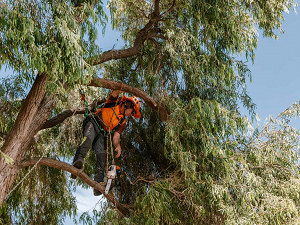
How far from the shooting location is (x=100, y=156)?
528 cm

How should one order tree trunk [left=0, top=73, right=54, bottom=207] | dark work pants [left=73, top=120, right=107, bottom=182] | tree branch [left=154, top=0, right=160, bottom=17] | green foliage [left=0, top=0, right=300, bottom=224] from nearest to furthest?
green foliage [left=0, top=0, right=300, bottom=224], tree trunk [left=0, top=73, right=54, bottom=207], dark work pants [left=73, top=120, right=107, bottom=182], tree branch [left=154, top=0, right=160, bottom=17]

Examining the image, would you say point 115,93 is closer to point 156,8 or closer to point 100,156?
point 100,156

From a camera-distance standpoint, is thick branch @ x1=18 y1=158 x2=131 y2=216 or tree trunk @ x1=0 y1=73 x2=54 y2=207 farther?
thick branch @ x1=18 y1=158 x2=131 y2=216

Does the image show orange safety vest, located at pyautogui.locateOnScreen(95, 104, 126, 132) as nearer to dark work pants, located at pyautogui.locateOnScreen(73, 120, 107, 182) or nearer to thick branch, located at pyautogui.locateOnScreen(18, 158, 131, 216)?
dark work pants, located at pyautogui.locateOnScreen(73, 120, 107, 182)

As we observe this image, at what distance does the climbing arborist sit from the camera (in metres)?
5.16

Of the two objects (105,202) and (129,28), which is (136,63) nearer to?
(129,28)

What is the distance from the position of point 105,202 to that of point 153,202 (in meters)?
1.00

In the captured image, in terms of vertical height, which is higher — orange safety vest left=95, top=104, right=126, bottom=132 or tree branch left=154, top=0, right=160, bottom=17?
tree branch left=154, top=0, right=160, bottom=17

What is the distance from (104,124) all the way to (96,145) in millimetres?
318

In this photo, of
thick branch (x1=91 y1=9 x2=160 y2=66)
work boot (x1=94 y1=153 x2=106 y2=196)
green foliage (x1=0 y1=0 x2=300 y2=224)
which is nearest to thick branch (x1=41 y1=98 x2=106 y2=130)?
green foliage (x1=0 y1=0 x2=300 y2=224)

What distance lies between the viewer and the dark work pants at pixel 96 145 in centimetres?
497

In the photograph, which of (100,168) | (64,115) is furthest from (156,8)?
(100,168)

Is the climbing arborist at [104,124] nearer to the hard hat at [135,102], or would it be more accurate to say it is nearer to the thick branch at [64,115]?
the hard hat at [135,102]

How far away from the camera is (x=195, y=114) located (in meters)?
4.82
